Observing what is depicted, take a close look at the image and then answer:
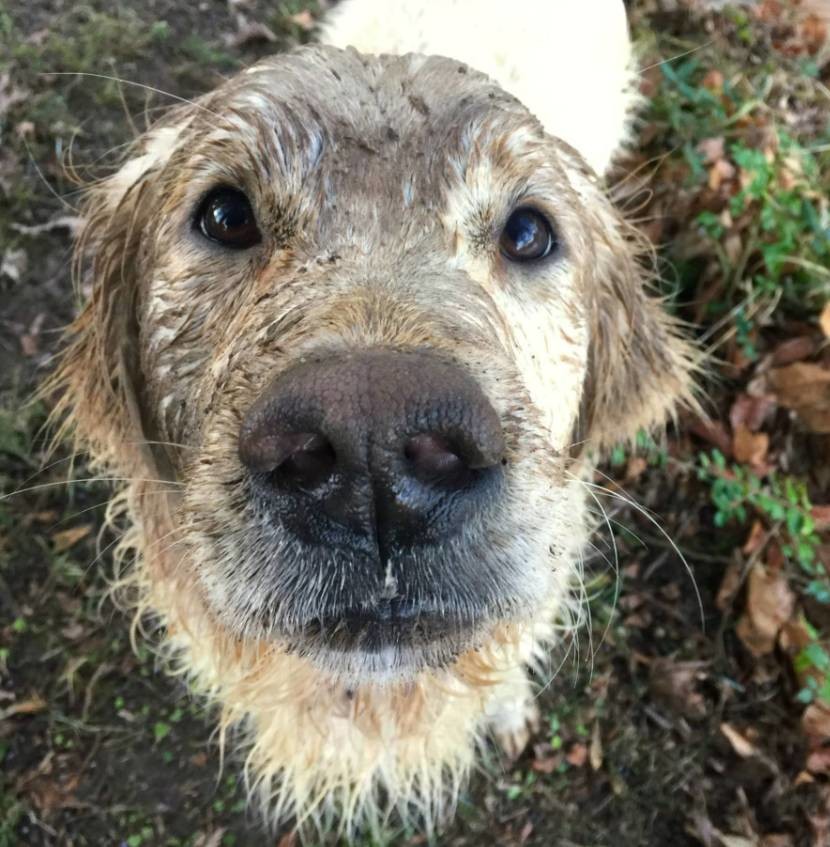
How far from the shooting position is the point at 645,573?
397 centimetres

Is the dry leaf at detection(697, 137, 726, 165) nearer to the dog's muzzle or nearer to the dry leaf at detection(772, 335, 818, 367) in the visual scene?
the dry leaf at detection(772, 335, 818, 367)

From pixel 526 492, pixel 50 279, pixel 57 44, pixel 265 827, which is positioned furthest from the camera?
pixel 57 44

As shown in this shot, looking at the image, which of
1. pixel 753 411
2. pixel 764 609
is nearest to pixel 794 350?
pixel 753 411

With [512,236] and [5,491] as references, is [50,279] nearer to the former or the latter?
[5,491]

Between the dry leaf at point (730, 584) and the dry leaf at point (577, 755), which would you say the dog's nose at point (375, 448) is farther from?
the dry leaf at point (730, 584)

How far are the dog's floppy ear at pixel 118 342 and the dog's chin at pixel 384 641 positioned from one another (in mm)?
1180

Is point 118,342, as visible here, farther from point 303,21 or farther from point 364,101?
point 303,21

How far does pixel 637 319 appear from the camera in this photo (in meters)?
3.07

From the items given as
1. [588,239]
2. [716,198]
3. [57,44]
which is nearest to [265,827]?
[588,239]

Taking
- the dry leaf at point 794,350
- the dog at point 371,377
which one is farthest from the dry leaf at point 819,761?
the dry leaf at point 794,350

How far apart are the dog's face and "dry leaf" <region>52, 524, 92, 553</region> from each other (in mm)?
1177

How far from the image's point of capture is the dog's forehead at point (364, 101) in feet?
7.00

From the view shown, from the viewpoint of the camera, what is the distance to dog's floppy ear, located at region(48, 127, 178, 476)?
2.67 meters

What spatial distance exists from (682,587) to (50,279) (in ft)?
12.5
